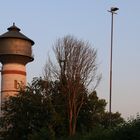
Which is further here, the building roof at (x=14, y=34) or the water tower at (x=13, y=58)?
the building roof at (x=14, y=34)

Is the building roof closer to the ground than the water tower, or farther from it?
farther from it

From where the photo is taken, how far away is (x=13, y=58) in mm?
57781

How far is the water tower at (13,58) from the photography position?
56906 mm

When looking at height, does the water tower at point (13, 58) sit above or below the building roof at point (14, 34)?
below

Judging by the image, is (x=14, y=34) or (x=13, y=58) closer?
(x=13, y=58)

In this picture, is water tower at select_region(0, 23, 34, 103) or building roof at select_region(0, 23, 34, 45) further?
building roof at select_region(0, 23, 34, 45)

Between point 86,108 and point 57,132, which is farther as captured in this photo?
point 86,108

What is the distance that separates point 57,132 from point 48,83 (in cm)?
492

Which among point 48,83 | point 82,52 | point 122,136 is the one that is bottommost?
point 122,136

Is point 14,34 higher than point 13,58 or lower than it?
higher

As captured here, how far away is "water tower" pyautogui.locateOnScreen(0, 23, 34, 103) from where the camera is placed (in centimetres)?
5691

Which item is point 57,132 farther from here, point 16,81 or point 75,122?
point 16,81

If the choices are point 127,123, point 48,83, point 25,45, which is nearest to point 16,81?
point 25,45

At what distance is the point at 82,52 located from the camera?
4722cm
